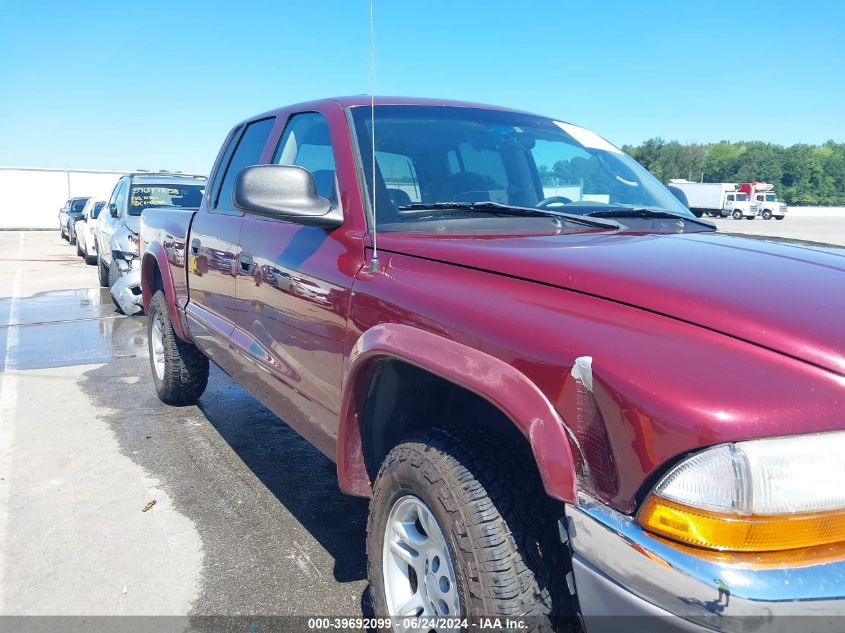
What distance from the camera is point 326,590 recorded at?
278 cm

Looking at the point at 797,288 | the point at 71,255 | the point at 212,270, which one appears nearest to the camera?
the point at 797,288

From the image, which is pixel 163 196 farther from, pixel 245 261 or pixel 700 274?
pixel 700 274

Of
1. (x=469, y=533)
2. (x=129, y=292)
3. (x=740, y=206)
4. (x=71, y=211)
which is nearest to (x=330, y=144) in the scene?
(x=469, y=533)

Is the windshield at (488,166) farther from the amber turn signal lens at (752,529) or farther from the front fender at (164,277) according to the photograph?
the front fender at (164,277)

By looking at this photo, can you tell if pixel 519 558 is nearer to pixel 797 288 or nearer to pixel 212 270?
pixel 797 288

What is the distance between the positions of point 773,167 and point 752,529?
109m

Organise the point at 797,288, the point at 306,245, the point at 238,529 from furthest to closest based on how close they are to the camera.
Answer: the point at 238,529 < the point at 306,245 < the point at 797,288

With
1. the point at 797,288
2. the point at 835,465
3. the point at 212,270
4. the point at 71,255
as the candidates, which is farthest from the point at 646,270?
the point at 71,255

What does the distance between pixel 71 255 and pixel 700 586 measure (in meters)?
21.2

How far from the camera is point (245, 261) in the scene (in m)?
3.19

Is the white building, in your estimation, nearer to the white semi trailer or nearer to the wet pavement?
the wet pavement

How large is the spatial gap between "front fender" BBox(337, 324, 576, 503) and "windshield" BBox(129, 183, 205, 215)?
830 centimetres

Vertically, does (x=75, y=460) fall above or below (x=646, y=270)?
below

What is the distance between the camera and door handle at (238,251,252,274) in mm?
3141
